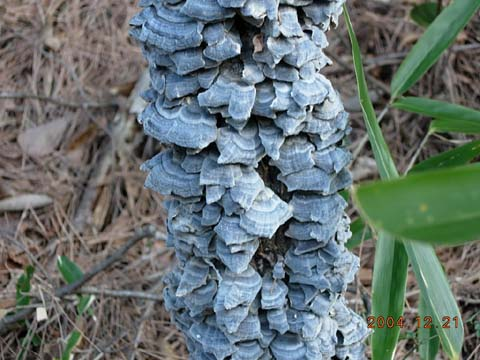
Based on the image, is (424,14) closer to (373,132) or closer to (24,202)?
(373,132)

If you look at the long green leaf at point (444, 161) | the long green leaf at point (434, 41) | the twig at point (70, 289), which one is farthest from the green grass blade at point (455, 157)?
the twig at point (70, 289)

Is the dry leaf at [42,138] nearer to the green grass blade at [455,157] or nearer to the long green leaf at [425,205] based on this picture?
the green grass blade at [455,157]

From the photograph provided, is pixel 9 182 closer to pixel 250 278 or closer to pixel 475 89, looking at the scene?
pixel 250 278

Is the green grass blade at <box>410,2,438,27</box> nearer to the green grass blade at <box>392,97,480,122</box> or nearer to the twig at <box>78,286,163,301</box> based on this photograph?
the green grass blade at <box>392,97,480,122</box>
